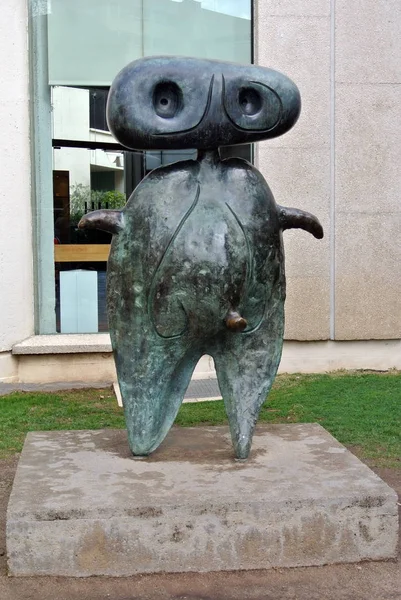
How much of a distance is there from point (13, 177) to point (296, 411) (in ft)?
11.7

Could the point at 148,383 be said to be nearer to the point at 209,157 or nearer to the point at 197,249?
the point at 197,249

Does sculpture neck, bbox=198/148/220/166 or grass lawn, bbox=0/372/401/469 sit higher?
sculpture neck, bbox=198/148/220/166

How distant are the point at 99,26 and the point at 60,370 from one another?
345 cm

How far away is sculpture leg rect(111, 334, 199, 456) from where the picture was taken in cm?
404

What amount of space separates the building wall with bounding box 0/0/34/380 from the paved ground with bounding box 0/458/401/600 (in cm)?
481

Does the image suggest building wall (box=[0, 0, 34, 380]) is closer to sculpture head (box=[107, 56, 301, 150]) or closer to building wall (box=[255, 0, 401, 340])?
building wall (box=[255, 0, 401, 340])

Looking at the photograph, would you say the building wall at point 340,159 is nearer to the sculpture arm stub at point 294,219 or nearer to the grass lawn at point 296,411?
the grass lawn at point 296,411

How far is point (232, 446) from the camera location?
4340mm

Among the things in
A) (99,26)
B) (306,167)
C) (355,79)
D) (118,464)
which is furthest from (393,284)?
(118,464)

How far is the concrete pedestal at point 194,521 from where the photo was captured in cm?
341

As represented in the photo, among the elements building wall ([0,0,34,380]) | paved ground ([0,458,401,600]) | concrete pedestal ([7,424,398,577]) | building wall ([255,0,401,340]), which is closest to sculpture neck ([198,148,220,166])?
concrete pedestal ([7,424,398,577])

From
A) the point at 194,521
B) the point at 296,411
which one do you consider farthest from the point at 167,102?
the point at 296,411

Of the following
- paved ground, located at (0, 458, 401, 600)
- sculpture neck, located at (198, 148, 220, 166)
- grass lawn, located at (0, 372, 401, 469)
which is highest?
sculpture neck, located at (198, 148, 220, 166)

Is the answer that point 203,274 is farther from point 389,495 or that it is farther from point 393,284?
point 393,284
